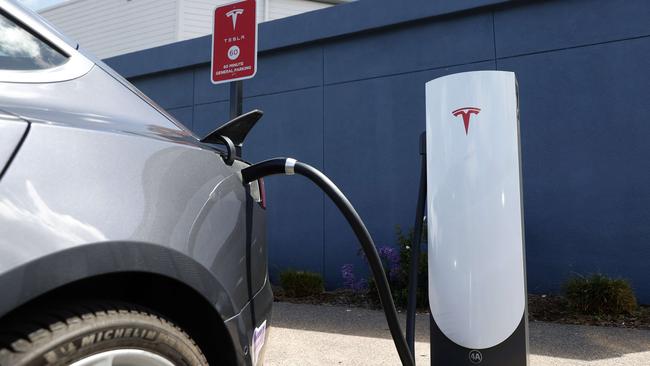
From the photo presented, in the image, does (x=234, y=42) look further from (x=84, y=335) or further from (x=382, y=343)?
(x=84, y=335)

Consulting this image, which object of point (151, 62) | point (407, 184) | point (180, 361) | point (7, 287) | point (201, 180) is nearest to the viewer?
point (7, 287)

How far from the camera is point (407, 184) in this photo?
609cm

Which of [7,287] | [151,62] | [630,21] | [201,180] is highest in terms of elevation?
[151,62]

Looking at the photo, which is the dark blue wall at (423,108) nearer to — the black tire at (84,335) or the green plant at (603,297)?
the green plant at (603,297)

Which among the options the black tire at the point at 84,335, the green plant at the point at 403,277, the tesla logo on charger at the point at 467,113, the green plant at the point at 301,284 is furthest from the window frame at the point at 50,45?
the green plant at the point at 301,284

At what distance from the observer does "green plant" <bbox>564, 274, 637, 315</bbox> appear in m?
4.44

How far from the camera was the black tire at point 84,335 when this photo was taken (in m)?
0.97

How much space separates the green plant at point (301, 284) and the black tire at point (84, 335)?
4.62m

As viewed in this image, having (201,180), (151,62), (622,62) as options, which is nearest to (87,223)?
(201,180)

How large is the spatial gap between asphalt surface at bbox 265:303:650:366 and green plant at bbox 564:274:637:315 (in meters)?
0.36

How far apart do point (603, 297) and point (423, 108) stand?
288cm

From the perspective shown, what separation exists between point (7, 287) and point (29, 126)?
0.34 metres

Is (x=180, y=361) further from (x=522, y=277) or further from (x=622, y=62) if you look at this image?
(x=622, y=62)

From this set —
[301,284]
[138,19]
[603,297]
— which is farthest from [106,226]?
[138,19]
